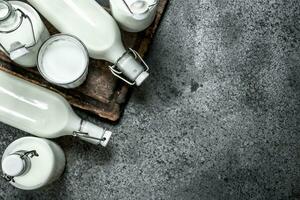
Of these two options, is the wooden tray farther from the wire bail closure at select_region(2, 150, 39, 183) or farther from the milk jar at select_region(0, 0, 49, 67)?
the wire bail closure at select_region(2, 150, 39, 183)

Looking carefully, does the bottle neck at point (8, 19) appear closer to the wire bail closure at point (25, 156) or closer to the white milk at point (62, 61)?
the white milk at point (62, 61)

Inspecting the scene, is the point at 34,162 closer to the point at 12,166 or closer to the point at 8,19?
the point at 12,166

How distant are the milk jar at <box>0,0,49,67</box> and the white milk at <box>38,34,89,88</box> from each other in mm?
24

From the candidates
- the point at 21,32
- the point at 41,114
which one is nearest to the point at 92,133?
the point at 41,114

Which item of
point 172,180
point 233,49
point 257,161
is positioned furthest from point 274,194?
point 233,49

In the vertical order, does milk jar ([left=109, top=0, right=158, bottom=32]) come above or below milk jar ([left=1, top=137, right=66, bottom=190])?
above

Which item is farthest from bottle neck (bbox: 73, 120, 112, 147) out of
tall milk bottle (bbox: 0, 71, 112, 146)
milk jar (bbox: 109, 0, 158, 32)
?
milk jar (bbox: 109, 0, 158, 32)

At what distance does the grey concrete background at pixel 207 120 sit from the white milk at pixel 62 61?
0.57 ft

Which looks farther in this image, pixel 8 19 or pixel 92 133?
pixel 92 133

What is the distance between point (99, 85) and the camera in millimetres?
1049

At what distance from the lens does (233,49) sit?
1142 millimetres

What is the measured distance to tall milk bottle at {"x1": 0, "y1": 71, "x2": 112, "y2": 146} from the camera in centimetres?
96

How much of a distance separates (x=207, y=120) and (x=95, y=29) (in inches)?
14.4

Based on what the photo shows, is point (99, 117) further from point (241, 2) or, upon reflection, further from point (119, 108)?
point (241, 2)
